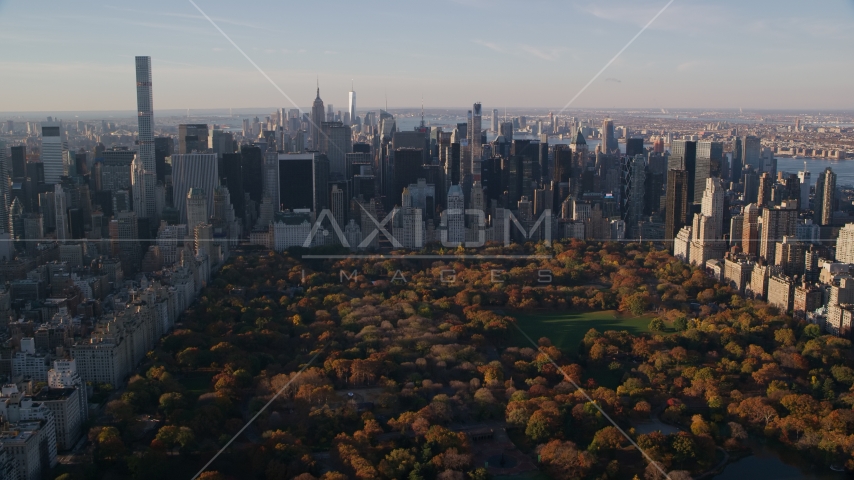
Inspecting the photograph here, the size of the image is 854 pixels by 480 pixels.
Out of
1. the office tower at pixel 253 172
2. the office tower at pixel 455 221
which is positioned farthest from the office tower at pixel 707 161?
the office tower at pixel 253 172

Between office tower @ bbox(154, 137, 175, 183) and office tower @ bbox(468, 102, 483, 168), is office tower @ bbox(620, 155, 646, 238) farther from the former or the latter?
office tower @ bbox(154, 137, 175, 183)

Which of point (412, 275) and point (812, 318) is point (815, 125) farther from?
point (412, 275)

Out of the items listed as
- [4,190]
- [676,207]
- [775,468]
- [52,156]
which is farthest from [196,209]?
[775,468]

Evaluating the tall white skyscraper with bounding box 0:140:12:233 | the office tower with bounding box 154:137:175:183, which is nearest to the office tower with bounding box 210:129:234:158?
the office tower with bounding box 154:137:175:183

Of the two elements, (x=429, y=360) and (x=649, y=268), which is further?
(x=649, y=268)

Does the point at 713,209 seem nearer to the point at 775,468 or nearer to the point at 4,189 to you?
the point at 775,468

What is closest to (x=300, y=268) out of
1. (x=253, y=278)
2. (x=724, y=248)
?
(x=253, y=278)

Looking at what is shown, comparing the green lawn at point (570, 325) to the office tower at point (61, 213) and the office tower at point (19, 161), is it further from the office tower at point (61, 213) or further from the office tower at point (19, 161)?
the office tower at point (19, 161)
